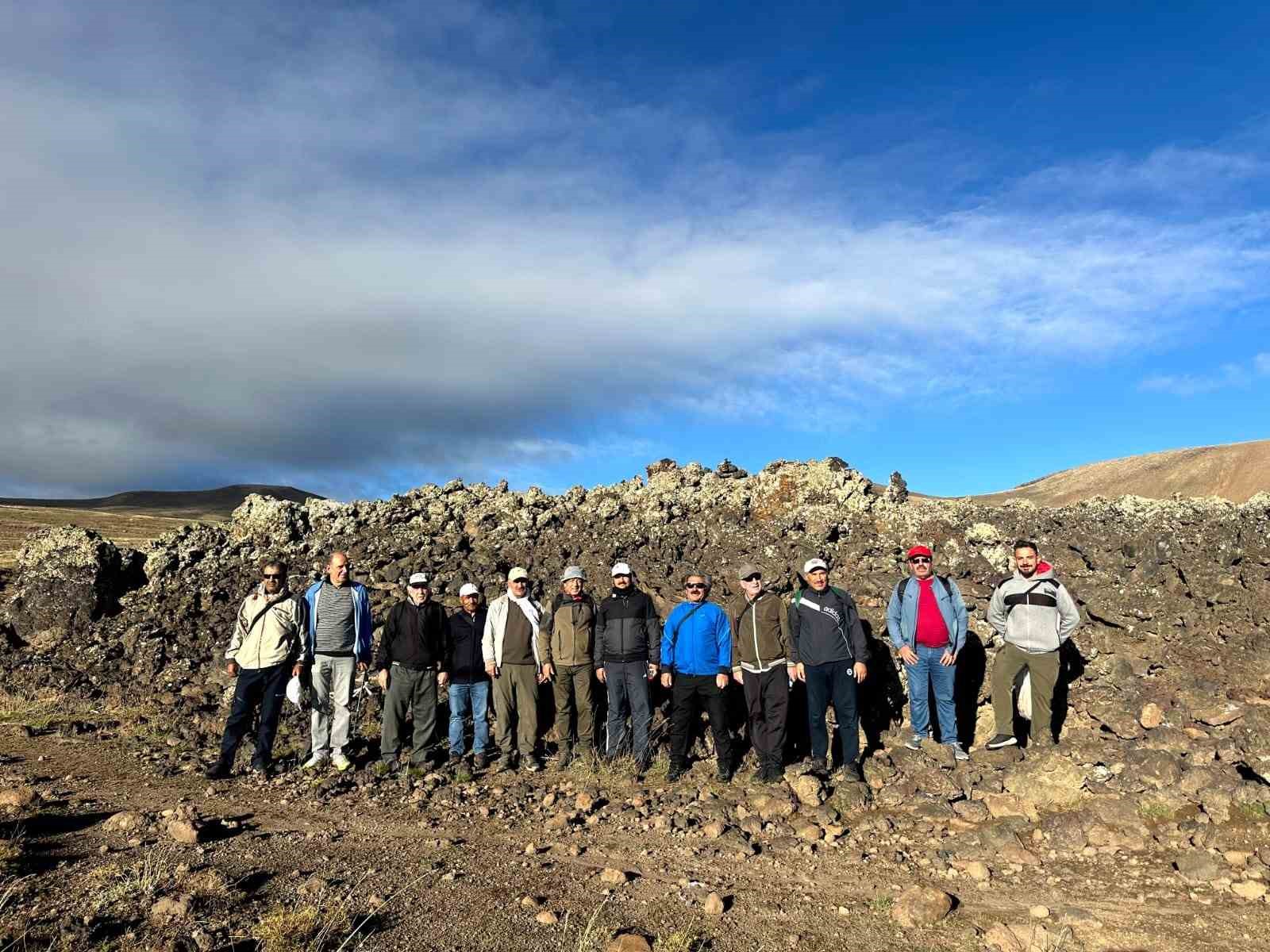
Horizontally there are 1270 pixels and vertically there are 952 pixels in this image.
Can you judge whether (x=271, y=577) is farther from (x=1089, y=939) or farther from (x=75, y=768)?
(x=1089, y=939)

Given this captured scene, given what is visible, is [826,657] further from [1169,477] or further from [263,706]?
[1169,477]

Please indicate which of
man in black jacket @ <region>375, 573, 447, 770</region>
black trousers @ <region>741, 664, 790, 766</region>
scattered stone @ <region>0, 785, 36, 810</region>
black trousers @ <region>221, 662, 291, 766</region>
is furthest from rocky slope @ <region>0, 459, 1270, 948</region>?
scattered stone @ <region>0, 785, 36, 810</region>

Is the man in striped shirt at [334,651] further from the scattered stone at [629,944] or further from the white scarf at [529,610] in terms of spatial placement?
the scattered stone at [629,944]

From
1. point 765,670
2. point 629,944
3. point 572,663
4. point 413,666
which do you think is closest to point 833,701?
point 765,670

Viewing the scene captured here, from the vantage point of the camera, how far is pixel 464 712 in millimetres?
9766

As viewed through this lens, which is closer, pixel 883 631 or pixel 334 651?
pixel 334 651

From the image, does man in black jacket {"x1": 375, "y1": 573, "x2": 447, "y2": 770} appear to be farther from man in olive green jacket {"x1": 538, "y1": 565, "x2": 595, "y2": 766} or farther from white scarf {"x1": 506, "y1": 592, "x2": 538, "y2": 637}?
man in olive green jacket {"x1": 538, "y1": 565, "x2": 595, "y2": 766}

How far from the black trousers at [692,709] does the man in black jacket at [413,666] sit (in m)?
2.97

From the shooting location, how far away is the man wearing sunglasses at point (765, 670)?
8.49 meters

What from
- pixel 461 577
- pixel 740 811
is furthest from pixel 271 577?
pixel 740 811

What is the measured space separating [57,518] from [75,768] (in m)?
113

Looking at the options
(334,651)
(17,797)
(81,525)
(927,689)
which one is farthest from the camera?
(81,525)

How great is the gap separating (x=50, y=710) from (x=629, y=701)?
948cm

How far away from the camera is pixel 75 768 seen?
29.6ft
